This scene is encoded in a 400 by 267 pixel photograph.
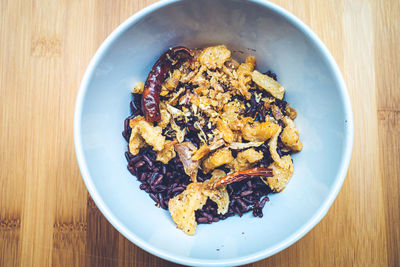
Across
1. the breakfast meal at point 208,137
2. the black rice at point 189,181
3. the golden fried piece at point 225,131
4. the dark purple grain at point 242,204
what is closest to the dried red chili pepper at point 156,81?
the breakfast meal at point 208,137

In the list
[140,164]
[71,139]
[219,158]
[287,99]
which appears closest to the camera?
[219,158]

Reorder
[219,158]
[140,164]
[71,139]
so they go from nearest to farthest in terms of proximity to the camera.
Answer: [219,158] → [140,164] → [71,139]

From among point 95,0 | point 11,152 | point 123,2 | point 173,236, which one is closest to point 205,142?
point 173,236

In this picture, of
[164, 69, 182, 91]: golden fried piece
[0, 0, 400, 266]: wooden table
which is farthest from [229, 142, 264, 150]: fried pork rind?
[0, 0, 400, 266]: wooden table

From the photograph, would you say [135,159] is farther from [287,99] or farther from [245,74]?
[287,99]

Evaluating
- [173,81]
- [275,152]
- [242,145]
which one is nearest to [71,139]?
[173,81]

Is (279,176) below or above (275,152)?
below

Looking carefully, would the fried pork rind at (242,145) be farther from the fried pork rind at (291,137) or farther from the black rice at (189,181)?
the fried pork rind at (291,137)
